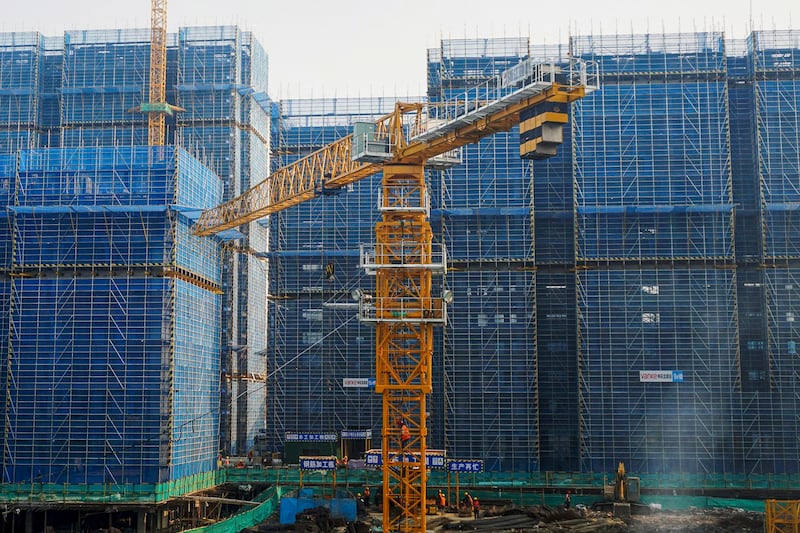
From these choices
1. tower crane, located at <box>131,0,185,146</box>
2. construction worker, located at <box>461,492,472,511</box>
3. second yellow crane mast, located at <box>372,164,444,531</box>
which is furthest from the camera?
tower crane, located at <box>131,0,185,146</box>

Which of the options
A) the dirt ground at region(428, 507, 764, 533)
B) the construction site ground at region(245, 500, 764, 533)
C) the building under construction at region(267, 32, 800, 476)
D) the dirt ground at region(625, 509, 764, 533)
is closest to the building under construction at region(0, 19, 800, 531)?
the building under construction at region(267, 32, 800, 476)

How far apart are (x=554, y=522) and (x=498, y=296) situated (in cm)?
2019

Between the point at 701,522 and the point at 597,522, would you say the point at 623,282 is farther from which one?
the point at 597,522

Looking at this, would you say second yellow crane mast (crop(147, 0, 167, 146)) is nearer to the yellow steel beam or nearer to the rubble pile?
the yellow steel beam

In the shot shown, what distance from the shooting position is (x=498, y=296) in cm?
6875

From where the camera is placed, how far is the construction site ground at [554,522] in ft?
168

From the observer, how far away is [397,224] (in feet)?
167

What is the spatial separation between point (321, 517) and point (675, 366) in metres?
28.3

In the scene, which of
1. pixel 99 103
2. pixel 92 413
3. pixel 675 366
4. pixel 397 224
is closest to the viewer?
pixel 397 224

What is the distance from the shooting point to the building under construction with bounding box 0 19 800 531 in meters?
61.6

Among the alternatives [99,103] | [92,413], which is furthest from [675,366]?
[99,103]

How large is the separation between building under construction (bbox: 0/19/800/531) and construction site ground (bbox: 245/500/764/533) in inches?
358

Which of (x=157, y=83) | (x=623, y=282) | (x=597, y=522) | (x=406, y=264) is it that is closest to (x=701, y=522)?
(x=597, y=522)

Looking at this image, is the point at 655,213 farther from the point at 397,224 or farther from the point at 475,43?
the point at 397,224
